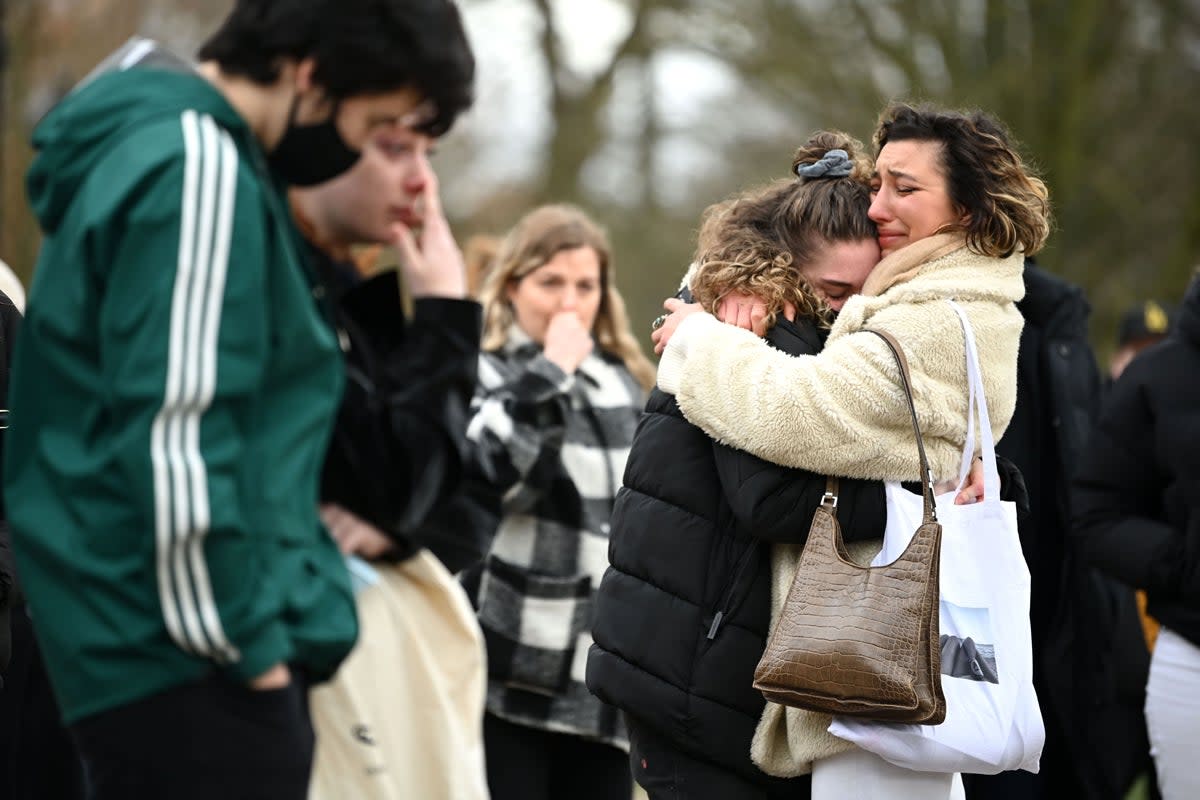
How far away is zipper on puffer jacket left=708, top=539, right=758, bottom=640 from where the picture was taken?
3.30 meters

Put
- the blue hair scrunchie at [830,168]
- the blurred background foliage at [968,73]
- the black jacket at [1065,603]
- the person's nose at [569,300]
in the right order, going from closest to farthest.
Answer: the blue hair scrunchie at [830,168]
the black jacket at [1065,603]
the person's nose at [569,300]
the blurred background foliage at [968,73]

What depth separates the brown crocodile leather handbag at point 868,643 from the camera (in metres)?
3.00

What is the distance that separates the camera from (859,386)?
3.15 m

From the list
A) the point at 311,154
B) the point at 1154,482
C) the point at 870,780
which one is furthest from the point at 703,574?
the point at 1154,482

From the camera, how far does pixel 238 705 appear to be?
207cm

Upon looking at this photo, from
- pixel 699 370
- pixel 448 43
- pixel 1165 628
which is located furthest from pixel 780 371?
pixel 1165 628

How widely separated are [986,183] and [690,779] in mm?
1422

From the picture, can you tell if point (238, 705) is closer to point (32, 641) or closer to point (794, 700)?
point (794, 700)

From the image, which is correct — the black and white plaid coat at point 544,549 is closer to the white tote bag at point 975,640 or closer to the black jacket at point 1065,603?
the black jacket at point 1065,603

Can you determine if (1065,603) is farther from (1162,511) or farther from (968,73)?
(968,73)

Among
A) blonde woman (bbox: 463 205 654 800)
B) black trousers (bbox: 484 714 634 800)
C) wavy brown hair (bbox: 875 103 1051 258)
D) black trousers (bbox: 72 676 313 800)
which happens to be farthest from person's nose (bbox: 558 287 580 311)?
black trousers (bbox: 72 676 313 800)

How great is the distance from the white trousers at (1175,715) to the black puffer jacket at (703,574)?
5.15 feet

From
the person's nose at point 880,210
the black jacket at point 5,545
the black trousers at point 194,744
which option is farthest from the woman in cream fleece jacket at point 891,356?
the black jacket at point 5,545

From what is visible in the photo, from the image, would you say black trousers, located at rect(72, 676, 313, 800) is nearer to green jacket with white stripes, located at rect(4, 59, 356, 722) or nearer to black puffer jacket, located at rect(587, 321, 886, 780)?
green jacket with white stripes, located at rect(4, 59, 356, 722)
